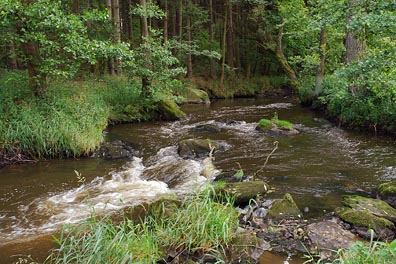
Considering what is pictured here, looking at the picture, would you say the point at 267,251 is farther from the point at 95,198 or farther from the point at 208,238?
the point at 95,198

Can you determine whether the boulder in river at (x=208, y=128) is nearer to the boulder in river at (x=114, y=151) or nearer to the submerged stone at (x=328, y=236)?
the boulder in river at (x=114, y=151)

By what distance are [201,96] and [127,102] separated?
24.5 feet

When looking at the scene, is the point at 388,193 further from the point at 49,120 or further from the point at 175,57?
the point at 175,57

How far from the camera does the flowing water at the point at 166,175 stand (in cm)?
604

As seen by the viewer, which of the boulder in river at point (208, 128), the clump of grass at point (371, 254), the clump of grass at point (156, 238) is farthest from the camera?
the boulder in river at point (208, 128)

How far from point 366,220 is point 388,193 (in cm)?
144

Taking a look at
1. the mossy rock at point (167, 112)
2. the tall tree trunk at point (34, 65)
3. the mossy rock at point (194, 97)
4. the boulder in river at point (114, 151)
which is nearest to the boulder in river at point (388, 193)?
the boulder in river at point (114, 151)

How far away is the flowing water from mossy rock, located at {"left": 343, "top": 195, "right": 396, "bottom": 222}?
1.27 ft

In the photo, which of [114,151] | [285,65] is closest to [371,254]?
[114,151]

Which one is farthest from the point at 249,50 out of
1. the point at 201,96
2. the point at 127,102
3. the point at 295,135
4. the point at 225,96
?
the point at 295,135

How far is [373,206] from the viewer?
5805 millimetres

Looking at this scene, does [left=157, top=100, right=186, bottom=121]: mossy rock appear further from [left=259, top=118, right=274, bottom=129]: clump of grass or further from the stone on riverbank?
the stone on riverbank

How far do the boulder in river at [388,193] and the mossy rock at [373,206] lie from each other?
1.58ft

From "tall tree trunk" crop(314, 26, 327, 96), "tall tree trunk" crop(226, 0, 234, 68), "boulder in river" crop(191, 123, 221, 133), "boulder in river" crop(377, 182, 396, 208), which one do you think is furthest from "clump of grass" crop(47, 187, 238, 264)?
"tall tree trunk" crop(226, 0, 234, 68)
